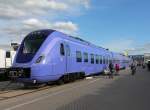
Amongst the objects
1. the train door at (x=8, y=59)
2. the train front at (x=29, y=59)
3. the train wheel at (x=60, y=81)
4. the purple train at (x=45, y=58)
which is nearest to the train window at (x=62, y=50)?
the purple train at (x=45, y=58)

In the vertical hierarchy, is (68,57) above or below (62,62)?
above

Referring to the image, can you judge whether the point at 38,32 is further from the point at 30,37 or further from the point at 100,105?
the point at 100,105

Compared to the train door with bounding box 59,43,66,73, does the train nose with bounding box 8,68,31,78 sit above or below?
below

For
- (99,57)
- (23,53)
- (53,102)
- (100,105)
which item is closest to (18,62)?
(23,53)

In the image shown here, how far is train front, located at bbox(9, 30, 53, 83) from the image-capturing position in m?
19.7

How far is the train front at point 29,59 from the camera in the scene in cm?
1969

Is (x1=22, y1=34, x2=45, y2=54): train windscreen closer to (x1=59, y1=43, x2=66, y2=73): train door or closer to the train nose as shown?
the train nose

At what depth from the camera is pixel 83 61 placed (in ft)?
96.9

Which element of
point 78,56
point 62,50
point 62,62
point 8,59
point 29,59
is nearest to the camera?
point 29,59

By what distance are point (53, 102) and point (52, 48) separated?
25.7ft

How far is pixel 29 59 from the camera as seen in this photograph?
20125 mm

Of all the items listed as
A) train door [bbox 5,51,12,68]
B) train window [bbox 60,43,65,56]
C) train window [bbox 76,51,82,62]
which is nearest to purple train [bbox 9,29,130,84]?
train window [bbox 60,43,65,56]

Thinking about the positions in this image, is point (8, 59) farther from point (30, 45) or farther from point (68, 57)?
point (30, 45)

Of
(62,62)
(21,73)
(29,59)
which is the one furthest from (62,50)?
(21,73)
